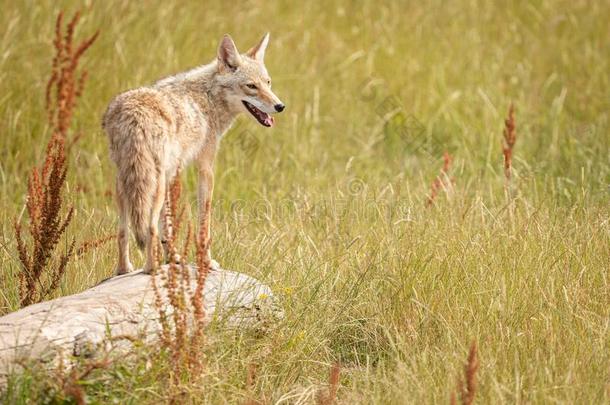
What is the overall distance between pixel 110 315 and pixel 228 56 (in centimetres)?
221

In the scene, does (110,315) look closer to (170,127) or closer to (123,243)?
(123,243)

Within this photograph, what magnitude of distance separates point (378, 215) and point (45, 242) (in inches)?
89.7

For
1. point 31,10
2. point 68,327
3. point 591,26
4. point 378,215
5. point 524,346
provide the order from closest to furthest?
point 68,327 < point 524,346 < point 378,215 < point 31,10 < point 591,26

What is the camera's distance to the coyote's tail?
474 cm

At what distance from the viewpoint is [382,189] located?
708cm

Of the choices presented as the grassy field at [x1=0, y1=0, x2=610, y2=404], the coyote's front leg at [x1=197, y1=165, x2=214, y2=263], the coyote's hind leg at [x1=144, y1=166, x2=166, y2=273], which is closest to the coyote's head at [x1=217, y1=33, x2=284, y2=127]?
the coyote's front leg at [x1=197, y1=165, x2=214, y2=263]

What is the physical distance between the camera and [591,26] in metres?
11.2

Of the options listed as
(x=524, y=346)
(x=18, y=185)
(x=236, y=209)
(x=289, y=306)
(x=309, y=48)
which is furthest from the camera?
(x=309, y=48)

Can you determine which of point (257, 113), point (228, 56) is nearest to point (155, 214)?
point (257, 113)

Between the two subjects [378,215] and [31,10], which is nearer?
[378,215]

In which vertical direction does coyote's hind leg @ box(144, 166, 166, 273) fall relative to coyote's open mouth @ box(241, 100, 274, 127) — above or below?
below

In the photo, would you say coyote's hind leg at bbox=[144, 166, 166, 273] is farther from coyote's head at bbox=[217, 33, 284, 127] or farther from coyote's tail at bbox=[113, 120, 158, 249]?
coyote's head at bbox=[217, 33, 284, 127]

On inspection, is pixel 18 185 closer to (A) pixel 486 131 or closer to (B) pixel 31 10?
(B) pixel 31 10

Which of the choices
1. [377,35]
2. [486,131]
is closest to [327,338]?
[486,131]
